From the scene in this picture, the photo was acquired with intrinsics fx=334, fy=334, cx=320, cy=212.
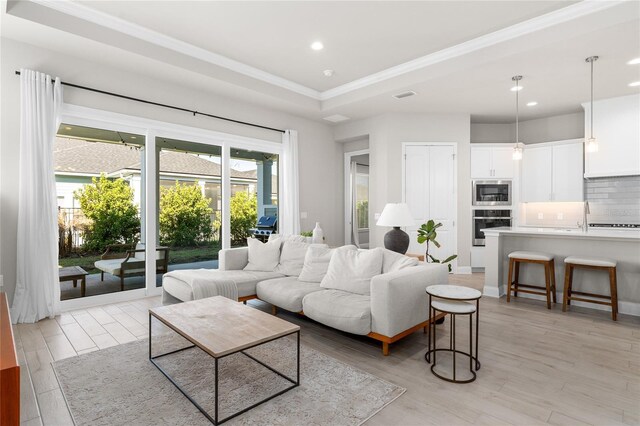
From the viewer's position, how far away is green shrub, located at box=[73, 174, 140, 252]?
13.6 feet

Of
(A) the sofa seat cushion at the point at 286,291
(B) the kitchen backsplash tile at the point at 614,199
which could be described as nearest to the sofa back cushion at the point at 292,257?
(A) the sofa seat cushion at the point at 286,291


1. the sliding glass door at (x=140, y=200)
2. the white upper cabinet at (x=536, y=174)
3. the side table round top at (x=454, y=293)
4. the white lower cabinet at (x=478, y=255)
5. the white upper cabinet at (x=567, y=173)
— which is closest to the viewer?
the side table round top at (x=454, y=293)

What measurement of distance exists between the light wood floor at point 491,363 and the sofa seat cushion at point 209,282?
0.42 metres

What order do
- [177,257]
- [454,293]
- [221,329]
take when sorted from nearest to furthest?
[221,329]
[454,293]
[177,257]

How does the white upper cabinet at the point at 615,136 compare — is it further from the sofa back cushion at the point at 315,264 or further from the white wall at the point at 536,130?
the sofa back cushion at the point at 315,264

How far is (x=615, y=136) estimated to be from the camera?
17.5 ft

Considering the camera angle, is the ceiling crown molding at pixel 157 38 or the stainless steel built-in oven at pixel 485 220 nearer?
the ceiling crown molding at pixel 157 38

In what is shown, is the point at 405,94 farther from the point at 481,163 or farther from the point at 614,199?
the point at 614,199

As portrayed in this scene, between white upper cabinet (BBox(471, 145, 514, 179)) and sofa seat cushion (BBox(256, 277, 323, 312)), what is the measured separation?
4.36 m

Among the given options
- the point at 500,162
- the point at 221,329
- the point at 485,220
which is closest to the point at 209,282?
the point at 221,329

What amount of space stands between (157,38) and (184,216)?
92.8 inches

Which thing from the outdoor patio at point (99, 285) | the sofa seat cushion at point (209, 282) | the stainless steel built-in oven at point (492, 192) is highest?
the stainless steel built-in oven at point (492, 192)

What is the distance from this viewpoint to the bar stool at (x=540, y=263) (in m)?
4.09

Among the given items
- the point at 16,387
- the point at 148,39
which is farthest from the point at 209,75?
the point at 16,387
